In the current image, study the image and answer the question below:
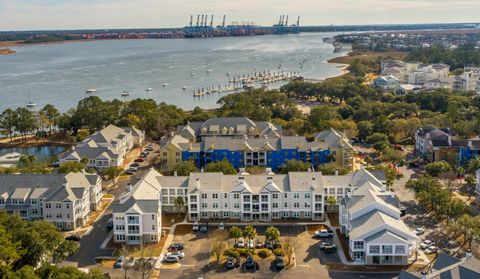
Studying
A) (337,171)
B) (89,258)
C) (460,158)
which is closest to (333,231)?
(337,171)

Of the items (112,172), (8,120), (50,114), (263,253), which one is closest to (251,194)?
(263,253)

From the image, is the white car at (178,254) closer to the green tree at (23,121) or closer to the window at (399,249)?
the window at (399,249)

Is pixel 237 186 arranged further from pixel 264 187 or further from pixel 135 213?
pixel 135 213

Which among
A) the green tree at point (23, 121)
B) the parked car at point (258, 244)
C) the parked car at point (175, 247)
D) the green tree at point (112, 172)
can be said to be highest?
the green tree at point (23, 121)

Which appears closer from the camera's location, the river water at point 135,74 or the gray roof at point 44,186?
the gray roof at point 44,186

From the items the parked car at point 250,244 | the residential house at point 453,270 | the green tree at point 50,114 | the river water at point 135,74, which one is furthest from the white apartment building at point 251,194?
the river water at point 135,74

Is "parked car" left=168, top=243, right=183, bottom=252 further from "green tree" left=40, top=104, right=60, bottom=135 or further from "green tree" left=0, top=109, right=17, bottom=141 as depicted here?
"green tree" left=40, top=104, right=60, bottom=135

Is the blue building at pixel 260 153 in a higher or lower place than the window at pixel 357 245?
higher
